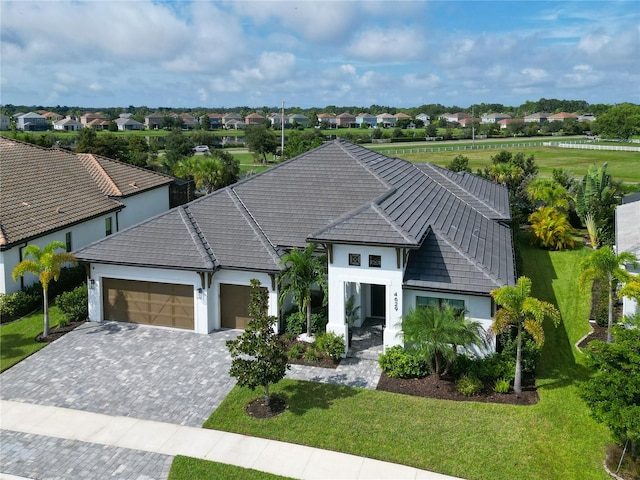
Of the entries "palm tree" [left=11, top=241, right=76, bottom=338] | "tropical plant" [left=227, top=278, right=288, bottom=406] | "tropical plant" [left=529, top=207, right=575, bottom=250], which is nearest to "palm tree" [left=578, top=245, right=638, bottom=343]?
"tropical plant" [left=227, top=278, right=288, bottom=406]

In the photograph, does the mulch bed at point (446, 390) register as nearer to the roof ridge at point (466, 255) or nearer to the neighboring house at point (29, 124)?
the roof ridge at point (466, 255)

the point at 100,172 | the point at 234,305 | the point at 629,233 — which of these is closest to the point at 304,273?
the point at 234,305

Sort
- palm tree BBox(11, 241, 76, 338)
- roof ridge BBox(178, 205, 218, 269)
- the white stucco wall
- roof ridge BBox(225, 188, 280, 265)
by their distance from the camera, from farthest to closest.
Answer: roof ridge BBox(225, 188, 280, 265) < roof ridge BBox(178, 205, 218, 269) < palm tree BBox(11, 241, 76, 338) < the white stucco wall

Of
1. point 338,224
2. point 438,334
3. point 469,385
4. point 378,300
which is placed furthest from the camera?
point 378,300

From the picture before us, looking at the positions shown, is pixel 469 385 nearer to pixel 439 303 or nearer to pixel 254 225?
pixel 439 303

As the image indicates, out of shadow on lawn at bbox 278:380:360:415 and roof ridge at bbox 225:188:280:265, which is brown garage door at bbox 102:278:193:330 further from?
shadow on lawn at bbox 278:380:360:415

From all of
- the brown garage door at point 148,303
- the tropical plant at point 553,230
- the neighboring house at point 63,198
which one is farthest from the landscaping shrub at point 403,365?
the tropical plant at point 553,230

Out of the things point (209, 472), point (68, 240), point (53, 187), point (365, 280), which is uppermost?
point (53, 187)
